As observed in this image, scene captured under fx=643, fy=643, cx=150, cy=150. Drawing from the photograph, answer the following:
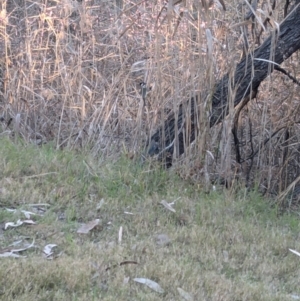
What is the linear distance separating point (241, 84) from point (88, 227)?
2.12 meters

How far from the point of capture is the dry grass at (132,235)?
11.4 feet

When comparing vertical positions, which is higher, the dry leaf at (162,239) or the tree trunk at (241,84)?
the tree trunk at (241,84)

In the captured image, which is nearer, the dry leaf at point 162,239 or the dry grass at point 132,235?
the dry grass at point 132,235

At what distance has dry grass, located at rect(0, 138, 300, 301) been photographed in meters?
3.46

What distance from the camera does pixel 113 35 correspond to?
6.92 m

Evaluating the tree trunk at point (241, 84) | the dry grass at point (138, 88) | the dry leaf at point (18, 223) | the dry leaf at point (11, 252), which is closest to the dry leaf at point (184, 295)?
the dry leaf at point (11, 252)

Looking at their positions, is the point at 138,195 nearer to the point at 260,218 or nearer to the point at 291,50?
the point at 260,218

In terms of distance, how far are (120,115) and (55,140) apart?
669 mm

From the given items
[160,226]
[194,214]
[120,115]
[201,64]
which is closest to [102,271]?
[160,226]

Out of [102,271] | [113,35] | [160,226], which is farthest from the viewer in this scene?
[113,35]

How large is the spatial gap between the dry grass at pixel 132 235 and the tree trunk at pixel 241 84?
40cm

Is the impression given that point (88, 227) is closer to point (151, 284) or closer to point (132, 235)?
point (132, 235)

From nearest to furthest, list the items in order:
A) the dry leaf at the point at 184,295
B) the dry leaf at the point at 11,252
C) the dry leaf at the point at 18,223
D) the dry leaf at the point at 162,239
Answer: the dry leaf at the point at 184,295 < the dry leaf at the point at 11,252 < the dry leaf at the point at 18,223 < the dry leaf at the point at 162,239

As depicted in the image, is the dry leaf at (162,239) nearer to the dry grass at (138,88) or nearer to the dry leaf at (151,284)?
the dry leaf at (151,284)
